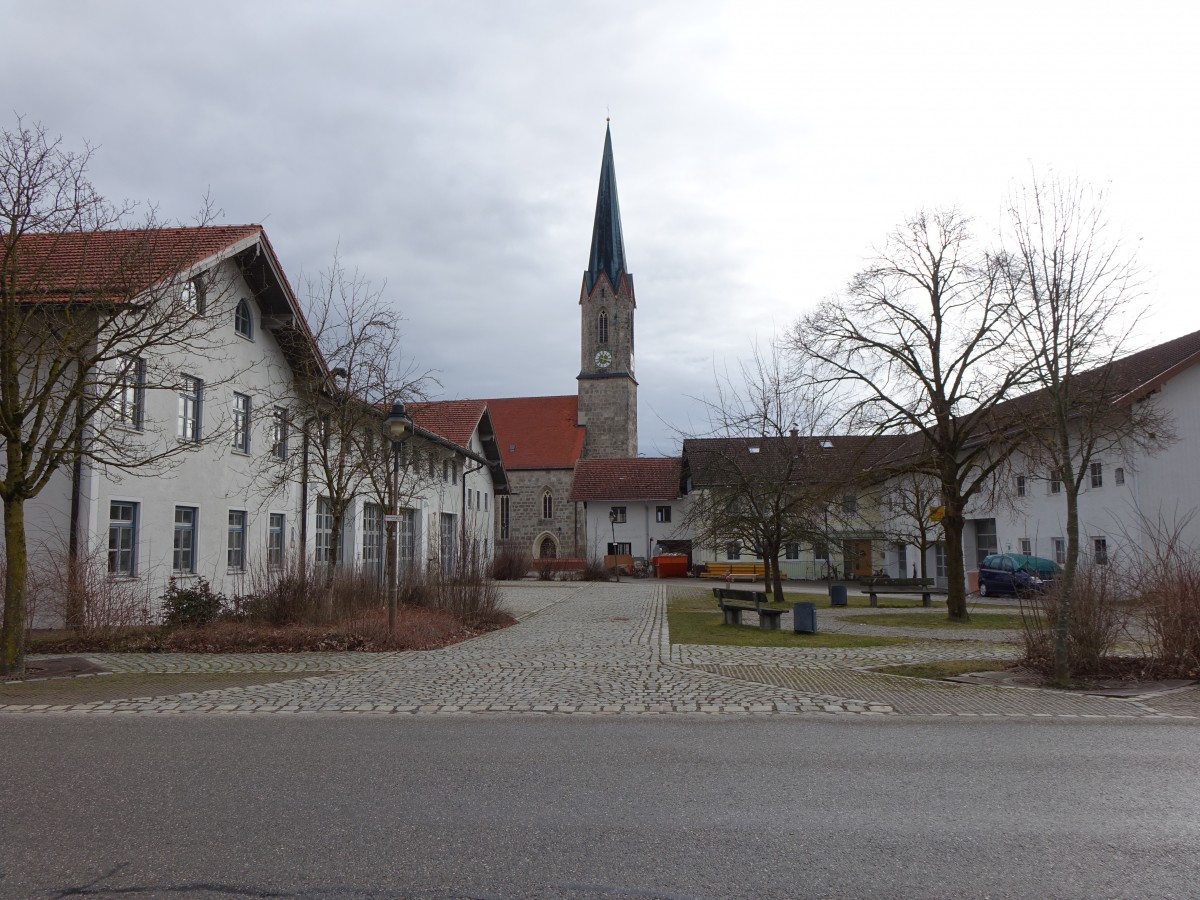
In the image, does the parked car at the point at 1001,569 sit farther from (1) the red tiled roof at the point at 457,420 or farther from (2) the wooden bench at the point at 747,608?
(1) the red tiled roof at the point at 457,420

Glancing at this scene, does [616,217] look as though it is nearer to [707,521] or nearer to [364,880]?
[707,521]

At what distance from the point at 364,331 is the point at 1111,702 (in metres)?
15.6

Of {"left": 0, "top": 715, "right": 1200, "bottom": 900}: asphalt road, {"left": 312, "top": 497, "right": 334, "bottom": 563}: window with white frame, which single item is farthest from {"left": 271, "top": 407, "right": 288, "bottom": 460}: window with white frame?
{"left": 0, "top": 715, "right": 1200, "bottom": 900}: asphalt road

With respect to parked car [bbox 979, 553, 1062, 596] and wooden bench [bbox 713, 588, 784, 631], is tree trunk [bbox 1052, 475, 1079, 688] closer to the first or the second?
wooden bench [bbox 713, 588, 784, 631]

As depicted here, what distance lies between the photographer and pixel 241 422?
2372 centimetres

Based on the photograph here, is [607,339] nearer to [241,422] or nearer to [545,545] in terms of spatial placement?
[545,545]

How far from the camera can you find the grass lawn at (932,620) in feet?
64.5

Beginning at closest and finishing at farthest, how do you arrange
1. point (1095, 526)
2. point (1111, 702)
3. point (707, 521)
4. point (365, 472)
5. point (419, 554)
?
point (1111, 702)
point (365, 472)
point (707, 521)
point (1095, 526)
point (419, 554)

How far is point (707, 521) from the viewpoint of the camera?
91.8 ft

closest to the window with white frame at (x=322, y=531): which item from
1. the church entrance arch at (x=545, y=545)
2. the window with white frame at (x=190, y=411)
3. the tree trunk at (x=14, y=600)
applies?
the window with white frame at (x=190, y=411)

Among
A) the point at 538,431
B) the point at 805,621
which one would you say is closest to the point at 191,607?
the point at 805,621

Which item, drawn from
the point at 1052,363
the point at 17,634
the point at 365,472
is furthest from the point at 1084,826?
the point at 365,472

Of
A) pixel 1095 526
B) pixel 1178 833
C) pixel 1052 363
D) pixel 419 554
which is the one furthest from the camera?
pixel 419 554

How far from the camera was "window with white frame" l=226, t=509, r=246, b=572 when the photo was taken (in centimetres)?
2330
